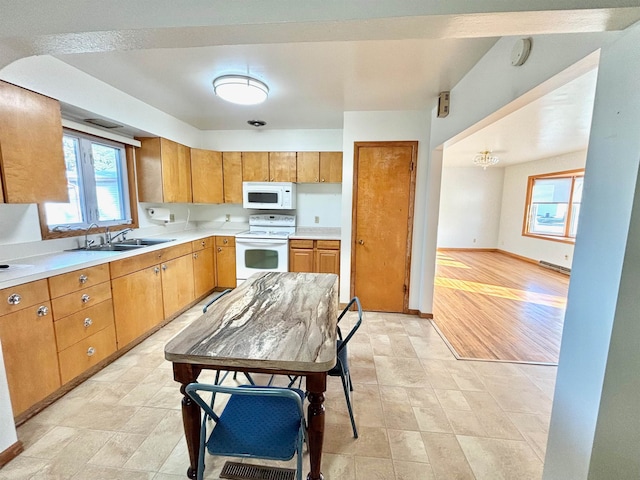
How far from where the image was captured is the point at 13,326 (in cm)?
154

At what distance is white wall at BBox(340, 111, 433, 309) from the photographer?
3.06 m

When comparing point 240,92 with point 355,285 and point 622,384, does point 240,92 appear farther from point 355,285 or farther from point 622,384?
point 622,384

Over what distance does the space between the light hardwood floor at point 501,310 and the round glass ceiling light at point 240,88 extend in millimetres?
2873

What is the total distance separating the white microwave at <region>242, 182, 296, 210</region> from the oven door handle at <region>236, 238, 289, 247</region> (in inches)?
19.3

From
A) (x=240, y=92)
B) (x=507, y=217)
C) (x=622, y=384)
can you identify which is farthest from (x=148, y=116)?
(x=507, y=217)

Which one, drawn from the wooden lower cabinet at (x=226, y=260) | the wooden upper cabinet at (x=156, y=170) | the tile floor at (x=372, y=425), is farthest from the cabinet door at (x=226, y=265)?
the tile floor at (x=372, y=425)

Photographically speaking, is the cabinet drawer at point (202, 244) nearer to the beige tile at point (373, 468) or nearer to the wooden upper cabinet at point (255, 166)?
the wooden upper cabinet at point (255, 166)

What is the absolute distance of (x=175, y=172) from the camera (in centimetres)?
337

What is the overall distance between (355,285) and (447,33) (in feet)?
9.15

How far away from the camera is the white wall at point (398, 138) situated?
10.0ft

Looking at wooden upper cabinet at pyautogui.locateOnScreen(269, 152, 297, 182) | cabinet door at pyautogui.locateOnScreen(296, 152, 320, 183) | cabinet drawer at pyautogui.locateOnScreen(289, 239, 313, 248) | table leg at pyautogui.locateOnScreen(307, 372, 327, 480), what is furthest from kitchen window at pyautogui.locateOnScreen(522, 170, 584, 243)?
table leg at pyautogui.locateOnScreen(307, 372, 327, 480)

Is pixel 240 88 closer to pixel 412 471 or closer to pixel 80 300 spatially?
pixel 80 300

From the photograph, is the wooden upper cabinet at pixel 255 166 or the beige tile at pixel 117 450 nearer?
the beige tile at pixel 117 450

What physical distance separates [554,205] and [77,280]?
309 inches
